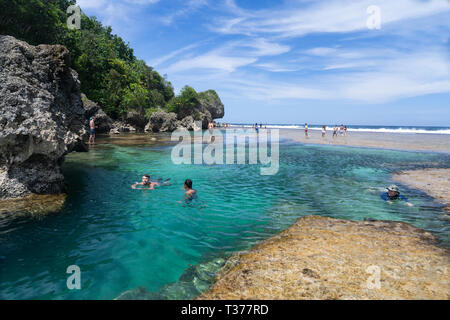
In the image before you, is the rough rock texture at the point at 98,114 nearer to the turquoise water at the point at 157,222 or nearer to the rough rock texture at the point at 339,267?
the turquoise water at the point at 157,222

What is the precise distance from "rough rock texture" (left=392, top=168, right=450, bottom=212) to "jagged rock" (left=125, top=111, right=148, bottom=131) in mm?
48050

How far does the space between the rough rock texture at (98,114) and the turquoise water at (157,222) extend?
71.4 feet

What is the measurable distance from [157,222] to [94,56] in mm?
47929

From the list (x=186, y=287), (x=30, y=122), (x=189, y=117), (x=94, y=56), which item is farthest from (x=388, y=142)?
(x=94, y=56)

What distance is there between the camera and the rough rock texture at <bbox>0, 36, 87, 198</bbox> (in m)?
8.23

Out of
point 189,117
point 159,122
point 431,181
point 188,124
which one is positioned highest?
point 189,117

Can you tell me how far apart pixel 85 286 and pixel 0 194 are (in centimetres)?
636

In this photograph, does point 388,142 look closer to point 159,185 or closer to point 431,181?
point 431,181

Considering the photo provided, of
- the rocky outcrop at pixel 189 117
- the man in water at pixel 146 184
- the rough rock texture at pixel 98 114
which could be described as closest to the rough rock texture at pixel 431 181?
the man in water at pixel 146 184

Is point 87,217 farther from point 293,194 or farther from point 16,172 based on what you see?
point 293,194

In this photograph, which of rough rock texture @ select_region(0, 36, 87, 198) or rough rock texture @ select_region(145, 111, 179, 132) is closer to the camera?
rough rock texture @ select_region(0, 36, 87, 198)

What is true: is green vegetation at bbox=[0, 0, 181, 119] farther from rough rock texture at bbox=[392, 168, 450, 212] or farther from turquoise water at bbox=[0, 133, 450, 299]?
rough rock texture at bbox=[392, 168, 450, 212]

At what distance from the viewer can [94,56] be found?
148ft

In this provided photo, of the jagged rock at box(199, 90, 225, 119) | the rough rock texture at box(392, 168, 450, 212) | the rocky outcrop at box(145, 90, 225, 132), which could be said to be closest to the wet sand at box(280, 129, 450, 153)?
the rough rock texture at box(392, 168, 450, 212)
